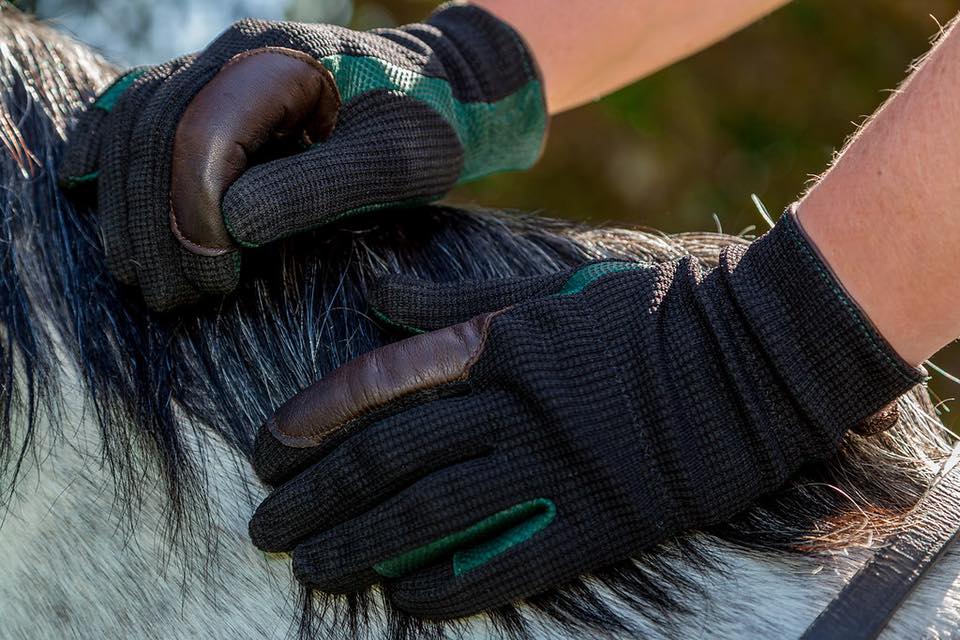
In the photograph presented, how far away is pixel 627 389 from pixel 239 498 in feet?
1.45

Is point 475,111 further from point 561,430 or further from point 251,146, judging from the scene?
point 561,430

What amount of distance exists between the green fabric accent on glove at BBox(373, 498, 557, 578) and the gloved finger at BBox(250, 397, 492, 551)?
66 mm

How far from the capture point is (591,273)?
109cm

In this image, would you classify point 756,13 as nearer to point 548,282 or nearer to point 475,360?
point 548,282

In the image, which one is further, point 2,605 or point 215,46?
point 215,46

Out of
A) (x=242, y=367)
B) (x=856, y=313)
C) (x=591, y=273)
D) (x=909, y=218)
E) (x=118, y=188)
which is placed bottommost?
(x=242, y=367)

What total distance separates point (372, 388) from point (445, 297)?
6.1 inches

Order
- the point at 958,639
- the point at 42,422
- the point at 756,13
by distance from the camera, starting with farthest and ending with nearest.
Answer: the point at 756,13
the point at 42,422
the point at 958,639

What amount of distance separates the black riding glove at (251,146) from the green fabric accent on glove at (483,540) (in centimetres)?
38

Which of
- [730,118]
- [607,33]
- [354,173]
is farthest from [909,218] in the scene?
[730,118]

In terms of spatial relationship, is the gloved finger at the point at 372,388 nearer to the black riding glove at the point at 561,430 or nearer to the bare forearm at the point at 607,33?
the black riding glove at the point at 561,430

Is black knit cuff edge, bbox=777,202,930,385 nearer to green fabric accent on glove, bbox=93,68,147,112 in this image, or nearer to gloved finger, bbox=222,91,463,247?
gloved finger, bbox=222,91,463,247

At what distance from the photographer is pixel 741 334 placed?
100 cm

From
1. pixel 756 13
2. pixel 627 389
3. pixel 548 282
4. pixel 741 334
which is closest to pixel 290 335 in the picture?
pixel 548 282
